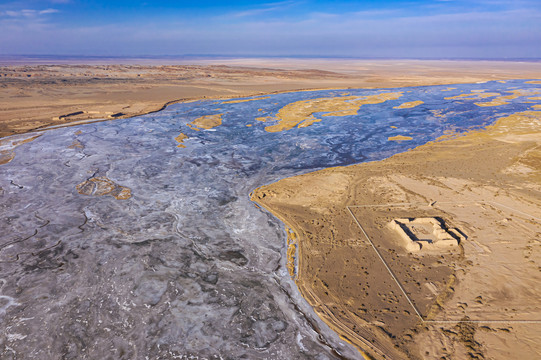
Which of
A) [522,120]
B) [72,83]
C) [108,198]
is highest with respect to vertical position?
[72,83]

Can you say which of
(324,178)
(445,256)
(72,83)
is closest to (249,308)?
(445,256)

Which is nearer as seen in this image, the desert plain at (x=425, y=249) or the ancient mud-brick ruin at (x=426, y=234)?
the desert plain at (x=425, y=249)

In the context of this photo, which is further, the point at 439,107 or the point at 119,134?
the point at 439,107

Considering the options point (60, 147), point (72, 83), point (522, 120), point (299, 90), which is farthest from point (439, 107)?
point (72, 83)

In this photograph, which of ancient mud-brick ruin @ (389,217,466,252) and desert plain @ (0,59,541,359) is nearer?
desert plain @ (0,59,541,359)

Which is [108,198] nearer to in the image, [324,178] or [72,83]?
[324,178]

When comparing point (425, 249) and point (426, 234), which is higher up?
point (426, 234)

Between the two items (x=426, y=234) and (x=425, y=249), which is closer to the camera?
(x=425, y=249)

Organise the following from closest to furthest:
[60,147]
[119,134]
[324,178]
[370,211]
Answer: [370,211] → [324,178] → [60,147] → [119,134]

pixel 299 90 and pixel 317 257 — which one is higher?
pixel 299 90

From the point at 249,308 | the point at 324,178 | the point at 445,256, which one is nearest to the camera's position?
the point at 249,308
